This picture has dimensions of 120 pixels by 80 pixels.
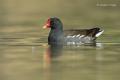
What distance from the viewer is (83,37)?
877 inches

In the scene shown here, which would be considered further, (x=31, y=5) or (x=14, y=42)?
(x=31, y=5)

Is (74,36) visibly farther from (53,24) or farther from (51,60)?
(51,60)

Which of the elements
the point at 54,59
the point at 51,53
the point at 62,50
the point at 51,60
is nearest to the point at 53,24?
the point at 62,50

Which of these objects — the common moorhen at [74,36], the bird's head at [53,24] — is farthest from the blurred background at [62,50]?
the bird's head at [53,24]

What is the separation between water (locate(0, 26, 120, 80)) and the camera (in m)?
15.6

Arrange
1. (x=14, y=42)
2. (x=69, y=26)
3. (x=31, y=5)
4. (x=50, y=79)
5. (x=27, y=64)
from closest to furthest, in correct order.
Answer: (x=50, y=79)
(x=27, y=64)
(x=14, y=42)
(x=69, y=26)
(x=31, y=5)

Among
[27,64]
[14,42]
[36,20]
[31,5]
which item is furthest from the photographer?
[31,5]

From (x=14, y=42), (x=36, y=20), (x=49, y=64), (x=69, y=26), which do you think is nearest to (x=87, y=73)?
(x=49, y=64)

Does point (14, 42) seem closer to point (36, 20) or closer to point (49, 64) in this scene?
point (49, 64)

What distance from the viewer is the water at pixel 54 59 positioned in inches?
616

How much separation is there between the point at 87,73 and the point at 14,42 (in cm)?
650

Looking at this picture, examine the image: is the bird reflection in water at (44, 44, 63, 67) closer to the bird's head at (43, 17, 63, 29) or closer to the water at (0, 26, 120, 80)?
the water at (0, 26, 120, 80)

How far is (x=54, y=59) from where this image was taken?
1817 centimetres

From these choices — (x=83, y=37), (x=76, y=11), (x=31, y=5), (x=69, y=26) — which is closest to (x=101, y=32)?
(x=83, y=37)
